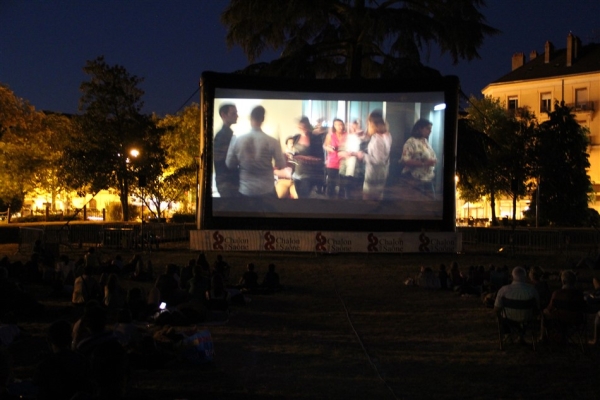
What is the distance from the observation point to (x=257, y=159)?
22.2 m

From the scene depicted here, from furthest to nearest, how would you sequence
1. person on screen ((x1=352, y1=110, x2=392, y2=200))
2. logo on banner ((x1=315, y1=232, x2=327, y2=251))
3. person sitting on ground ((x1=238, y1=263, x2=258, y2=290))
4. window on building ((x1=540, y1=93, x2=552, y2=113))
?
window on building ((x1=540, y1=93, x2=552, y2=113))
person on screen ((x1=352, y1=110, x2=392, y2=200))
logo on banner ((x1=315, y1=232, x2=327, y2=251))
person sitting on ground ((x1=238, y1=263, x2=258, y2=290))

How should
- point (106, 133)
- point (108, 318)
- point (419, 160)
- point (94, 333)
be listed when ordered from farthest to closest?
point (106, 133) < point (419, 160) < point (108, 318) < point (94, 333)

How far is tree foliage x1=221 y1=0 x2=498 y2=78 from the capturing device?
25.0 meters

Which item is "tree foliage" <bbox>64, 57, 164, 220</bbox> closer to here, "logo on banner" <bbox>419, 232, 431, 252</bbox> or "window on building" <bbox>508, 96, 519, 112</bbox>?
"logo on banner" <bbox>419, 232, 431, 252</bbox>

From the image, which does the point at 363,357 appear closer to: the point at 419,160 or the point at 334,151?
the point at 334,151

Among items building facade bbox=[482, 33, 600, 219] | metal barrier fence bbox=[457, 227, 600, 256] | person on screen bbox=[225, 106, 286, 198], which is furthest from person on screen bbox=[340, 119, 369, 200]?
building facade bbox=[482, 33, 600, 219]

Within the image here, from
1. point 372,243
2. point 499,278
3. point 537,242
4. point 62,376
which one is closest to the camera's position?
point 62,376

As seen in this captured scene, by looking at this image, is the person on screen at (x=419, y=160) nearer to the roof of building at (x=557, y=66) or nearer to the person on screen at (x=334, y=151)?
the person on screen at (x=334, y=151)

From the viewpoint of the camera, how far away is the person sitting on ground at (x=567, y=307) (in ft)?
28.6

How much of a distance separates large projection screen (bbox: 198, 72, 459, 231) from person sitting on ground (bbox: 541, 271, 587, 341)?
1342 centimetres

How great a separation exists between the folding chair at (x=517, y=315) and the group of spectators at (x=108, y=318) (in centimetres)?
407

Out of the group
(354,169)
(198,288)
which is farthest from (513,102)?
(198,288)

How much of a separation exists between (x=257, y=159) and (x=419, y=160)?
5169mm

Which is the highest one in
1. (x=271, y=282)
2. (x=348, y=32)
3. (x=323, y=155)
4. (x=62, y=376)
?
(x=348, y=32)
